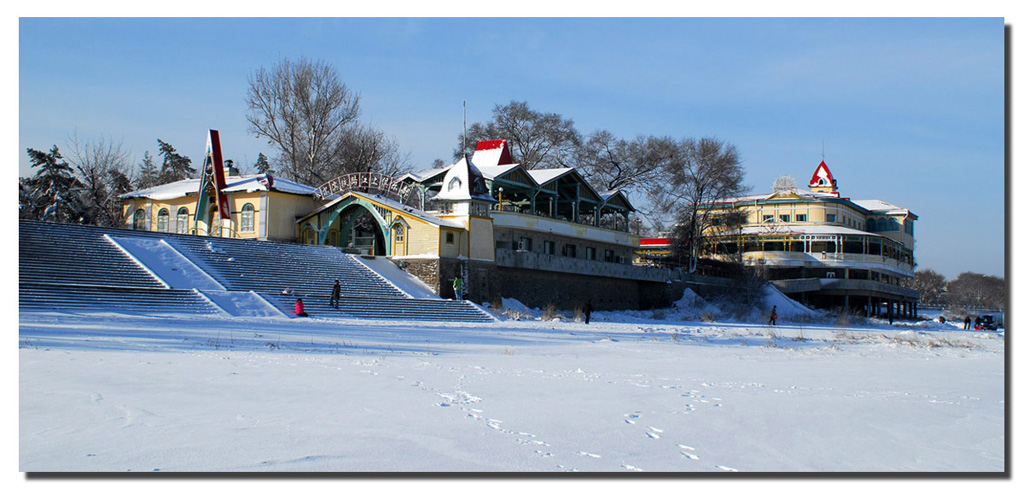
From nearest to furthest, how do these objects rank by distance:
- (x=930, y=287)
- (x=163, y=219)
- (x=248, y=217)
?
(x=248, y=217) < (x=163, y=219) < (x=930, y=287)

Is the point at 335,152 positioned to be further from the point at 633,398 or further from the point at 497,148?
the point at 633,398

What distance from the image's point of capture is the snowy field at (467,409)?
7.14 m

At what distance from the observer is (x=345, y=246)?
40500 mm

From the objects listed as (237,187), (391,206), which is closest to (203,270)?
(391,206)

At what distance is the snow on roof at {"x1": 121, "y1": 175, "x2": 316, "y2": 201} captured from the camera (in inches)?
1618

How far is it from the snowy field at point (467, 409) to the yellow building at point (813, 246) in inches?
1796

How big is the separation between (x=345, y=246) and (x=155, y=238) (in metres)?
9.50

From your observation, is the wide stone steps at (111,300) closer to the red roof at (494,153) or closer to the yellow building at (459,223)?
the yellow building at (459,223)

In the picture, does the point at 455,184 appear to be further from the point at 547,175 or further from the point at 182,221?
the point at 182,221

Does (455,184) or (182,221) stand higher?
(455,184)

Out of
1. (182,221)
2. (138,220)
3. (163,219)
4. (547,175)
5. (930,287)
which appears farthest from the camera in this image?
(930,287)

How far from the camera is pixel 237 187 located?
42156mm

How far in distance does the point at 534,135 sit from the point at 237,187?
23.8m

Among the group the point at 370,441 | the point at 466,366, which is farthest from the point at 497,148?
the point at 370,441
